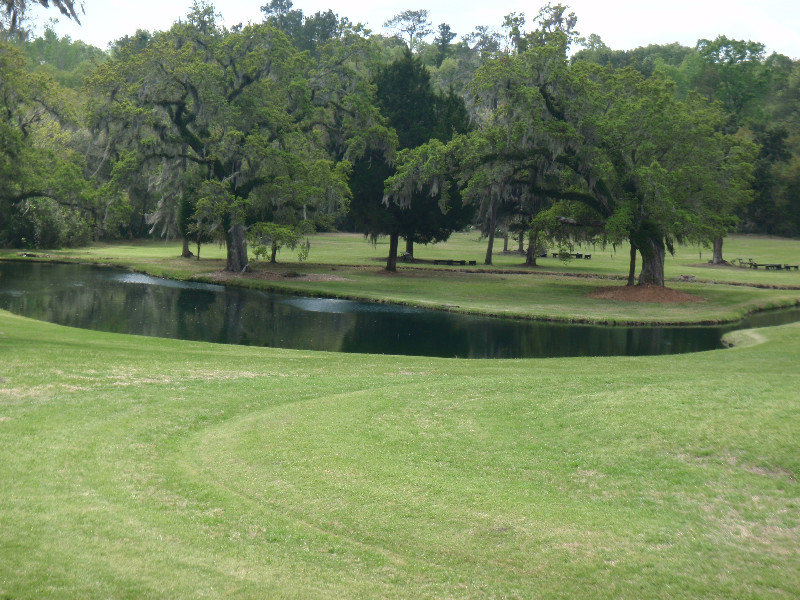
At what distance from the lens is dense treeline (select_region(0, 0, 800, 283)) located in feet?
162

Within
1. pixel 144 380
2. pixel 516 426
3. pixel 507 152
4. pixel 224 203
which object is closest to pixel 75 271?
pixel 224 203

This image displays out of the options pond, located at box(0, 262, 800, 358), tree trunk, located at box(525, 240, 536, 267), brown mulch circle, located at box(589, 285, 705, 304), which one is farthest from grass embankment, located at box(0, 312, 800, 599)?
tree trunk, located at box(525, 240, 536, 267)

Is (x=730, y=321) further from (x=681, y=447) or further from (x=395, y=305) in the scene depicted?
(x=681, y=447)

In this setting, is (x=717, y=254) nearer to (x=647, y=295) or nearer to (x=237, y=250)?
(x=647, y=295)

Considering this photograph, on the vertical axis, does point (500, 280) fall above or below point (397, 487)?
above

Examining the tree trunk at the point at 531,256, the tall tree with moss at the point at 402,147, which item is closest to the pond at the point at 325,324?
the tall tree with moss at the point at 402,147

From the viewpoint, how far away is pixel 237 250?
59.2 meters

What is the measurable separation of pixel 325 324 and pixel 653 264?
2473 cm

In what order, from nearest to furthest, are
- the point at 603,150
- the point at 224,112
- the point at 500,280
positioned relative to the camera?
1. the point at 603,150
2. the point at 224,112
3. the point at 500,280

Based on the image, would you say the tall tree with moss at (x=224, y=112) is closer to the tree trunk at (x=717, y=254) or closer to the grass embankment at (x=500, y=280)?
the grass embankment at (x=500, y=280)

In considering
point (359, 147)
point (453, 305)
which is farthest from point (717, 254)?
point (453, 305)

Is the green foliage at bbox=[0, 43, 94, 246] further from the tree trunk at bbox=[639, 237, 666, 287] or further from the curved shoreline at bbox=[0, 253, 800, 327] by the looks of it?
the tree trunk at bbox=[639, 237, 666, 287]

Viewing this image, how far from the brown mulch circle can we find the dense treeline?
197 centimetres

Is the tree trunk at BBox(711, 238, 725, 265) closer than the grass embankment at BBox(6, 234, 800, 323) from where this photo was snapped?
No
